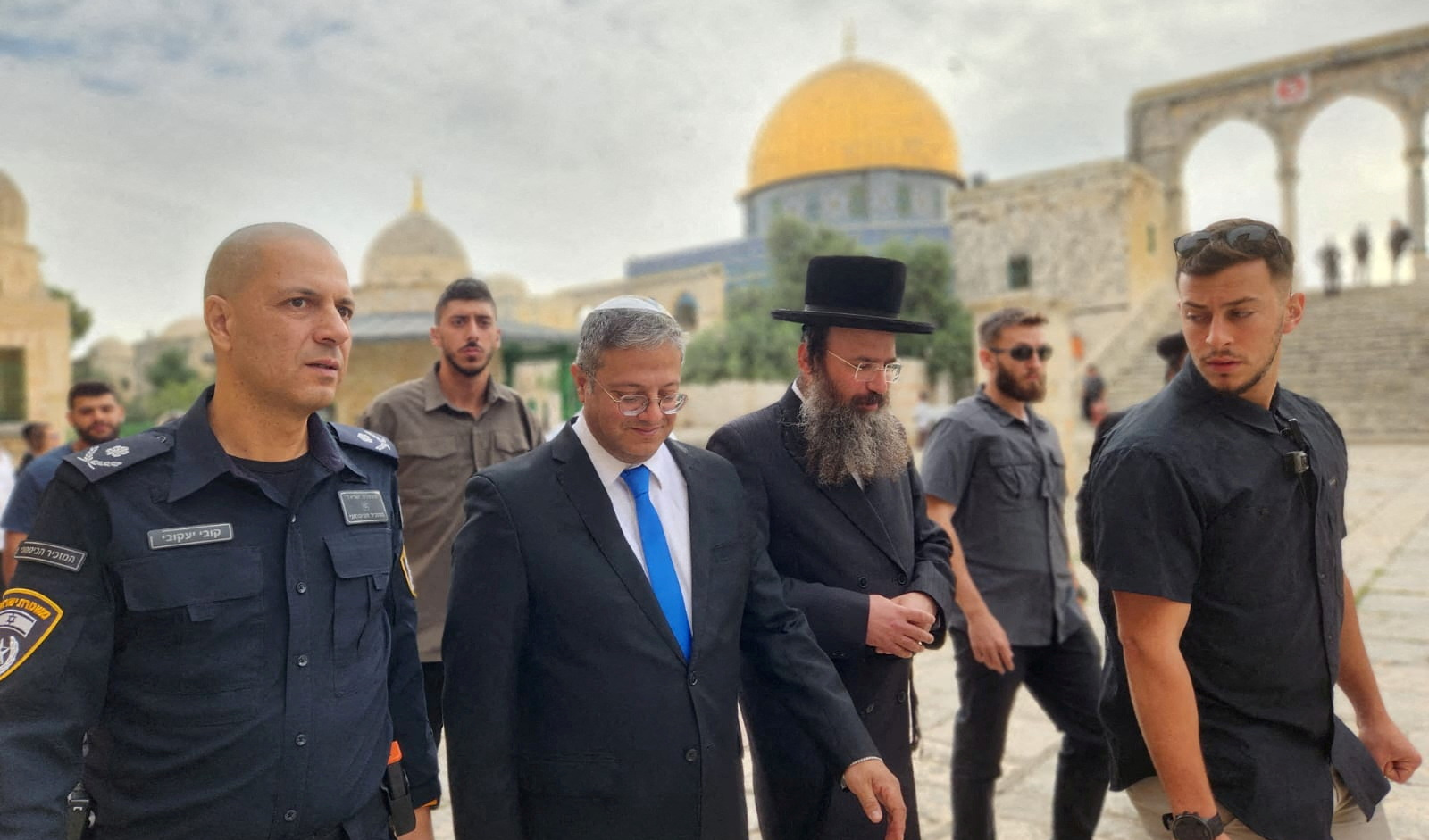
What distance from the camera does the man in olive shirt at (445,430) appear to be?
12.2 ft

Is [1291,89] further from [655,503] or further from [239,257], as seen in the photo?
[239,257]

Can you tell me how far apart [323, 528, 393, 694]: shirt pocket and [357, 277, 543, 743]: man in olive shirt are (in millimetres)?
1737

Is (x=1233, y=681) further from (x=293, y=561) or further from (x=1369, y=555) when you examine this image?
(x=1369, y=555)

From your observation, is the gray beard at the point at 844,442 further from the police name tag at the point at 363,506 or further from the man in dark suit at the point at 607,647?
the police name tag at the point at 363,506

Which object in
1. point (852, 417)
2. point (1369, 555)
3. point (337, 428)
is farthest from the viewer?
point (1369, 555)

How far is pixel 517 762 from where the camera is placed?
Answer: 1.97 m

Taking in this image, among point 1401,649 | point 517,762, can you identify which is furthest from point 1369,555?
point 517,762

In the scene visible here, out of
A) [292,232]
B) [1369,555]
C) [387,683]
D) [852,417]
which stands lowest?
[1369,555]

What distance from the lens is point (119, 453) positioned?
5.56 ft

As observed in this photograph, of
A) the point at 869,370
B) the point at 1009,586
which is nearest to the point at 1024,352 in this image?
the point at 1009,586

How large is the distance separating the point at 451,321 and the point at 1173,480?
9.50ft

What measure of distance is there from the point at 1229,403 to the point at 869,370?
897mm

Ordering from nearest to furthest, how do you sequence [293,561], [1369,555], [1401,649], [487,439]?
[293,561], [487,439], [1401,649], [1369,555]

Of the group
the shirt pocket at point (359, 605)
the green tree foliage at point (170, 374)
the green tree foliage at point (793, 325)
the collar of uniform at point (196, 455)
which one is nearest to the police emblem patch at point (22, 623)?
the collar of uniform at point (196, 455)
